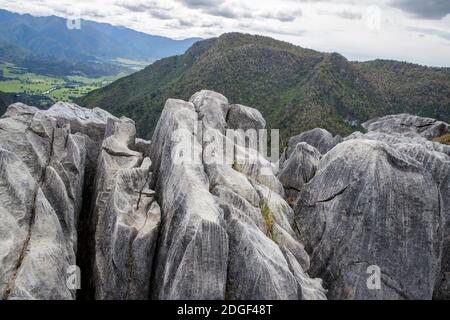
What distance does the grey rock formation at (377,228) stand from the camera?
22.5 metres

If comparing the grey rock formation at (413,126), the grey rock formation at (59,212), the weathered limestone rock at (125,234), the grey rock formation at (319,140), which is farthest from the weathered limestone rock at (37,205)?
the grey rock formation at (413,126)

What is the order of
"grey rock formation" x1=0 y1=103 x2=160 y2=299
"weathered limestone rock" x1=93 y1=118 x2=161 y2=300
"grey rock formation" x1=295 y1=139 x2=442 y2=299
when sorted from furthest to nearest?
1. "grey rock formation" x1=295 y1=139 x2=442 y2=299
2. "weathered limestone rock" x1=93 y1=118 x2=161 y2=300
3. "grey rock formation" x1=0 y1=103 x2=160 y2=299

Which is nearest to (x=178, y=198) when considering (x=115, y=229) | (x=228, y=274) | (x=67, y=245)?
(x=115, y=229)

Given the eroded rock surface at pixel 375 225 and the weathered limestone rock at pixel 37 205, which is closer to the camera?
the weathered limestone rock at pixel 37 205

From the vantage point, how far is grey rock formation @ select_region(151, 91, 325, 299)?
18.2 meters

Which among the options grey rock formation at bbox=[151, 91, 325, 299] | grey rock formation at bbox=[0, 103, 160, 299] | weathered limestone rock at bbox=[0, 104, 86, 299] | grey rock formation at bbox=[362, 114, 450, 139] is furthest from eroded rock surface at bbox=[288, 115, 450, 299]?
grey rock formation at bbox=[362, 114, 450, 139]

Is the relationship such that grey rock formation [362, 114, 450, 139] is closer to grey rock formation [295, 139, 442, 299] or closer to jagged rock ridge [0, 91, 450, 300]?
jagged rock ridge [0, 91, 450, 300]

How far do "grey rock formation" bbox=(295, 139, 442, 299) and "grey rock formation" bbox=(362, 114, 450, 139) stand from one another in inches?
2265

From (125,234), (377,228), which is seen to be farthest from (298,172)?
(125,234)

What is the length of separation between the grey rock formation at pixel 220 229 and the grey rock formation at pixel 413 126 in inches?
2424

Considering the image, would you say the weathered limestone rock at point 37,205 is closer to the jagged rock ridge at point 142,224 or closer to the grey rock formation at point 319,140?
the jagged rock ridge at point 142,224

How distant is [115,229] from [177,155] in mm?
6627
